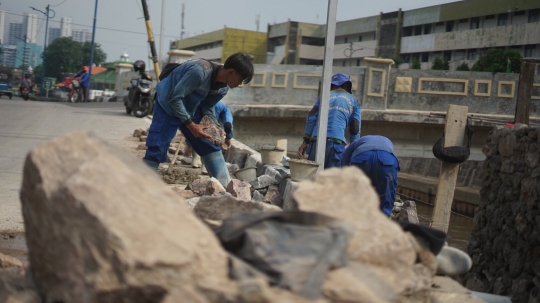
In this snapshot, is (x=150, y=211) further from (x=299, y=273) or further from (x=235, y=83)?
(x=235, y=83)

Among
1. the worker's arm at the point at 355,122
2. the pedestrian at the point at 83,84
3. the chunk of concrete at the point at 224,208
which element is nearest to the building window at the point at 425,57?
the pedestrian at the point at 83,84

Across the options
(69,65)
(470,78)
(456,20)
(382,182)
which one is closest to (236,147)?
(382,182)

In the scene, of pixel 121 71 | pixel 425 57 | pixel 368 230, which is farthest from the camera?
pixel 425 57

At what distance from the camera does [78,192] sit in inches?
89.7

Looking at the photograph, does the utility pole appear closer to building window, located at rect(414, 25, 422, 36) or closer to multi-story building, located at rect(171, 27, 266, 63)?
building window, located at rect(414, 25, 422, 36)

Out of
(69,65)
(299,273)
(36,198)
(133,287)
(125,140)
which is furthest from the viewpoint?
(69,65)

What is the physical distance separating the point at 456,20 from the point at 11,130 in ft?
117

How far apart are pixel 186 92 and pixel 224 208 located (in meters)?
2.60

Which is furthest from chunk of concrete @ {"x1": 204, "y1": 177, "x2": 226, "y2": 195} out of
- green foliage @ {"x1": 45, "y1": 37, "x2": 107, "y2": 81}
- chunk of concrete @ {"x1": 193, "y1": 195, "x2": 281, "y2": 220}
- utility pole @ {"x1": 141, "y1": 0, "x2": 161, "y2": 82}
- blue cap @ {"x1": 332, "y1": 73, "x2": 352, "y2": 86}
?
green foliage @ {"x1": 45, "y1": 37, "x2": 107, "y2": 81}

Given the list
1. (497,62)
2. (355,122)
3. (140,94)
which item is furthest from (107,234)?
(497,62)

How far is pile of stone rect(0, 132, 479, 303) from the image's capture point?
2.16 m

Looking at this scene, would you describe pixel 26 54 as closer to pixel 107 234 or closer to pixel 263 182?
pixel 263 182

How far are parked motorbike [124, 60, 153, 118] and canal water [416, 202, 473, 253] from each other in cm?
799

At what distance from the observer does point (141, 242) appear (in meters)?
2.18
